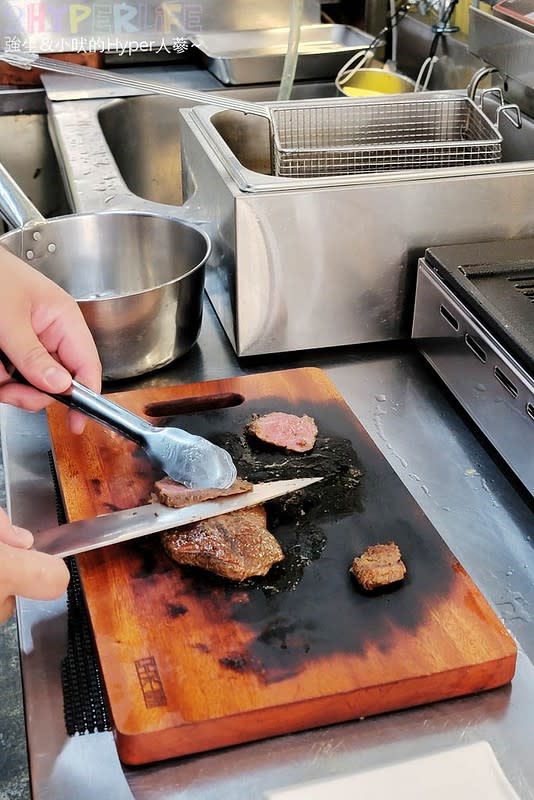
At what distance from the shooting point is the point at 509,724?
2.31 ft

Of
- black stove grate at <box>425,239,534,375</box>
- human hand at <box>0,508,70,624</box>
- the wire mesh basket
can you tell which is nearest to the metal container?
black stove grate at <box>425,239,534,375</box>

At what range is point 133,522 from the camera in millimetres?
827

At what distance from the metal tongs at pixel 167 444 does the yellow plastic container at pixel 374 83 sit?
1.34m

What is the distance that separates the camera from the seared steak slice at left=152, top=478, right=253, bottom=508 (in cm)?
86

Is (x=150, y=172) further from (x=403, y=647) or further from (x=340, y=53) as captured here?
(x=403, y=647)

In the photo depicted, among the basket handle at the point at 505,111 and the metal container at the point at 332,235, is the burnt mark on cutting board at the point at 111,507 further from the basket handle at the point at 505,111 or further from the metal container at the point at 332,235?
the basket handle at the point at 505,111

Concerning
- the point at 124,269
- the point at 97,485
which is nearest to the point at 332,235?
the point at 124,269

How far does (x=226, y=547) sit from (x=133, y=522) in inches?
4.0

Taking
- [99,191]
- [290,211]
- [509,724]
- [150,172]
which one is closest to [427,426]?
[290,211]

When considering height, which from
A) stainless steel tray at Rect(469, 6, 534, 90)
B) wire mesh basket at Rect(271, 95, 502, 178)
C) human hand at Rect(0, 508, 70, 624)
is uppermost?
stainless steel tray at Rect(469, 6, 534, 90)

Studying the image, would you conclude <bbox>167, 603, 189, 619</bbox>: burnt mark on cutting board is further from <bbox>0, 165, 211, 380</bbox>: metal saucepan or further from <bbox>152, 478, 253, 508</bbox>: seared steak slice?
<bbox>0, 165, 211, 380</bbox>: metal saucepan

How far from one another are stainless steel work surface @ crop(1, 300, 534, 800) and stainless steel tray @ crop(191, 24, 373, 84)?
1.30 metres

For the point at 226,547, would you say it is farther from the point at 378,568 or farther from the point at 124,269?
the point at 124,269

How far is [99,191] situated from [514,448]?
1015mm
